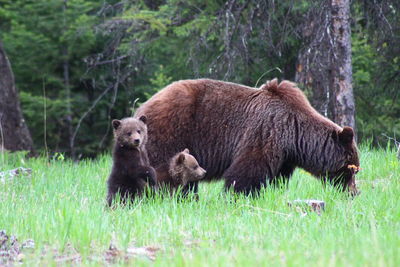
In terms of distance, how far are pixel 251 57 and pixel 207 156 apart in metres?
4.40

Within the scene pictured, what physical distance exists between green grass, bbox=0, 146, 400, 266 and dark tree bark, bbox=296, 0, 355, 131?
2.67 metres

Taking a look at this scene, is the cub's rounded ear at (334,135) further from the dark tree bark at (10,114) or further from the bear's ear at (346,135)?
the dark tree bark at (10,114)

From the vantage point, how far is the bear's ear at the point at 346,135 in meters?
7.43

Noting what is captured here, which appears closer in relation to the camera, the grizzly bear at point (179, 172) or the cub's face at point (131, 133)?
the cub's face at point (131, 133)

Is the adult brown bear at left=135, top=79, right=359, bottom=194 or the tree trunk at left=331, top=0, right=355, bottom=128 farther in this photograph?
the tree trunk at left=331, top=0, right=355, bottom=128

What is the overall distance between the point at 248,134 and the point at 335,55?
10.3 ft

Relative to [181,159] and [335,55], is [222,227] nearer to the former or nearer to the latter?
[181,159]

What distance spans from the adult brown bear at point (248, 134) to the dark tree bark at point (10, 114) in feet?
21.4

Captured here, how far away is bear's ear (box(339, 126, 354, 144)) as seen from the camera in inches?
293

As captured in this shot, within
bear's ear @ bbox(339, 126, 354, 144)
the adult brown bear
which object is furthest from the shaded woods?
bear's ear @ bbox(339, 126, 354, 144)

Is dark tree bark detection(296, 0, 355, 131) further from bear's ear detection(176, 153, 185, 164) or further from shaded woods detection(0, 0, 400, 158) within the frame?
bear's ear detection(176, 153, 185, 164)

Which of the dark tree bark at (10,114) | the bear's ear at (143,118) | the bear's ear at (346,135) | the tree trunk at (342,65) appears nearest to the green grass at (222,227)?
the bear's ear at (346,135)

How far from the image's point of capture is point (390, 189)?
7.11 m

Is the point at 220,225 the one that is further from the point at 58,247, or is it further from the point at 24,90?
the point at 24,90
